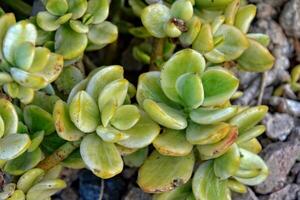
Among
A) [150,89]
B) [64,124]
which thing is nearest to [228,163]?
[150,89]

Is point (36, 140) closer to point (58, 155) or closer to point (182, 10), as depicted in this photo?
point (58, 155)

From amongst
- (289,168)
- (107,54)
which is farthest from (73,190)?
(289,168)

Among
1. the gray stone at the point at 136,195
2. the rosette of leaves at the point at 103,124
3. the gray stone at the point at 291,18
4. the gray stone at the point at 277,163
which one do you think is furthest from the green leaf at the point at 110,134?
the gray stone at the point at 291,18

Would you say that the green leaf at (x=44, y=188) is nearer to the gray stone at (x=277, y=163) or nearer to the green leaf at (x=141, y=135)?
the green leaf at (x=141, y=135)

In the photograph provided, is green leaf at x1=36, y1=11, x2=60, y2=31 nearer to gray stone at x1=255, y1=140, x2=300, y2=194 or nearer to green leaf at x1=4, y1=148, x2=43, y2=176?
green leaf at x1=4, y1=148, x2=43, y2=176

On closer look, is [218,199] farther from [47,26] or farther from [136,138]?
[47,26]
